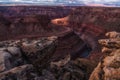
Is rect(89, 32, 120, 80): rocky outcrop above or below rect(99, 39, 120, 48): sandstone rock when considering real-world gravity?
below

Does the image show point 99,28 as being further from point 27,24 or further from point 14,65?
point 14,65

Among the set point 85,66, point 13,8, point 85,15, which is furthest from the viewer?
point 13,8

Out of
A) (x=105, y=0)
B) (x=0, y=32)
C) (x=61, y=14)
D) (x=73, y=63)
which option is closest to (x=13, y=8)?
(x=61, y=14)

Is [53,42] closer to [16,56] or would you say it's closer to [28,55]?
[28,55]

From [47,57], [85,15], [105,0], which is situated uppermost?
[47,57]

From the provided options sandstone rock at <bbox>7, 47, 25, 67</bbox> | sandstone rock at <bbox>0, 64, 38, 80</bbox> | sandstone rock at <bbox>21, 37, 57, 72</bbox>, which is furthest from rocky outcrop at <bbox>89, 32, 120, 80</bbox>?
sandstone rock at <bbox>7, 47, 25, 67</bbox>

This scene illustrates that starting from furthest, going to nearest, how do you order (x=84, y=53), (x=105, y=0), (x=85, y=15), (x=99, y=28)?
(x=105, y=0) < (x=85, y=15) < (x=99, y=28) < (x=84, y=53)

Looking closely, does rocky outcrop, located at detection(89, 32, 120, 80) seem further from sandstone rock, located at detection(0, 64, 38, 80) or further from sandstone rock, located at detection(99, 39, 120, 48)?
sandstone rock, located at detection(0, 64, 38, 80)
